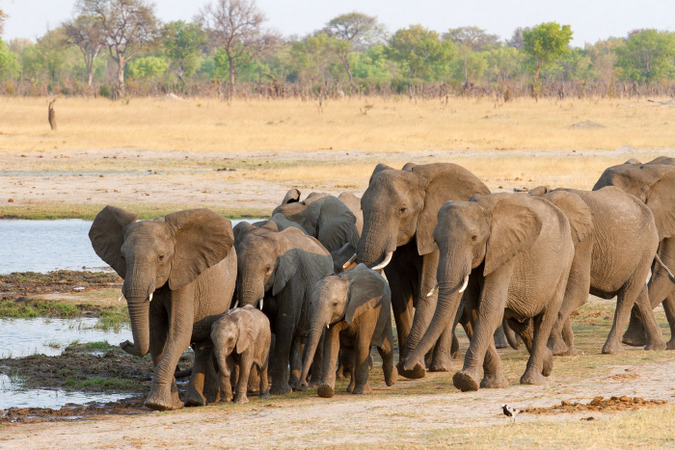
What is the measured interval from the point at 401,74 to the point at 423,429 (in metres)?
77.1

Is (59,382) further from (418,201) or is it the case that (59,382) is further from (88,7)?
(88,7)

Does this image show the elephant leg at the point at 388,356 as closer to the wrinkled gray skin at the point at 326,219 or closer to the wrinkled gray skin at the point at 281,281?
the wrinkled gray skin at the point at 281,281

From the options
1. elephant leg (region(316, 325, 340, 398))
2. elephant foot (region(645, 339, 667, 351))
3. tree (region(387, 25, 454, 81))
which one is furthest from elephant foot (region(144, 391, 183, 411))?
tree (region(387, 25, 454, 81))

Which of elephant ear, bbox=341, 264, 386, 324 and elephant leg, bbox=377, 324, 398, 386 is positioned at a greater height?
elephant ear, bbox=341, 264, 386, 324

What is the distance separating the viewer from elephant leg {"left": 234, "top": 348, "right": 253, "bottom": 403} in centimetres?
789

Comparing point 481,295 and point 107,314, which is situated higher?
point 481,295

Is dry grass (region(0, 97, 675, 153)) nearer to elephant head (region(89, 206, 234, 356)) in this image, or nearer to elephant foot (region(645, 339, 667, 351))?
elephant foot (region(645, 339, 667, 351))

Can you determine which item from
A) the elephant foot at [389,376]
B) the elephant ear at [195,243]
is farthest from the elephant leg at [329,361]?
the elephant ear at [195,243]

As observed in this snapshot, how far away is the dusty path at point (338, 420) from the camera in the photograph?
614 centimetres

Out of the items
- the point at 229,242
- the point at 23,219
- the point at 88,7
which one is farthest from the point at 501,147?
the point at 88,7

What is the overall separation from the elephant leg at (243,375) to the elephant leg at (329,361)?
0.54 m

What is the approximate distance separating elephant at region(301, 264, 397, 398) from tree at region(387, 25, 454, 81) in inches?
2844

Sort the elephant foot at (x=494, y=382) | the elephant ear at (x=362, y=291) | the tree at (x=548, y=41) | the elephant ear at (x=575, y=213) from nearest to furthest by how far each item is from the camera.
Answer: the elephant foot at (x=494, y=382) < the elephant ear at (x=362, y=291) < the elephant ear at (x=575, y=213) < the tree at (x=548, y=41)

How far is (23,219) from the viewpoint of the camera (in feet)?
63.2
